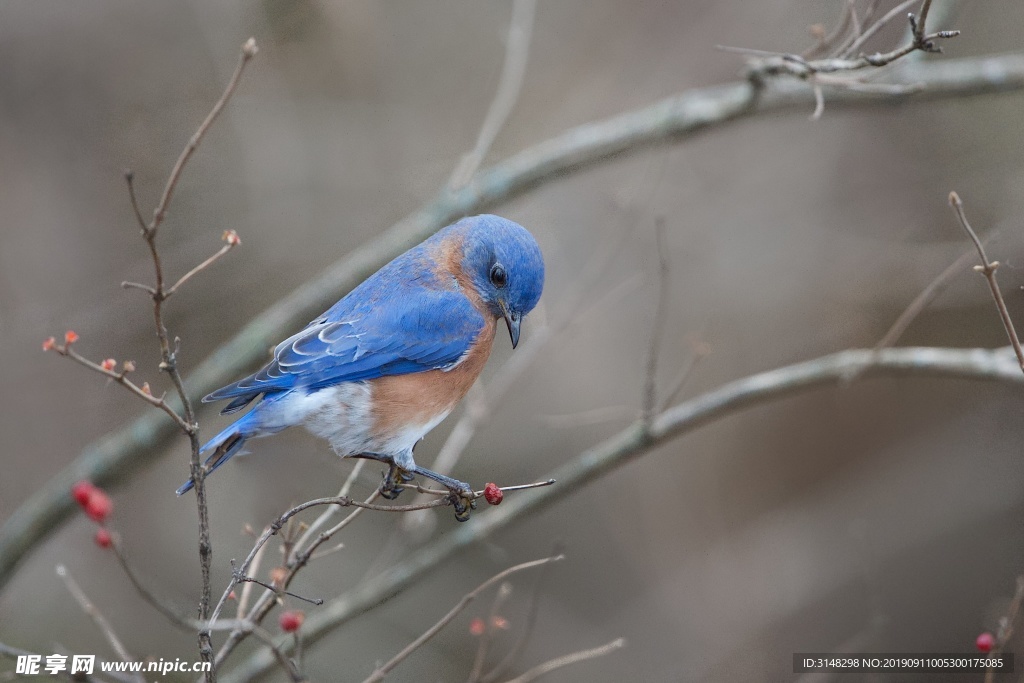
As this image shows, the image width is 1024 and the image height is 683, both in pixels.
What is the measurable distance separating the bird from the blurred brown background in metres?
3.28

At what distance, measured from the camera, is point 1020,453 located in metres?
5.90

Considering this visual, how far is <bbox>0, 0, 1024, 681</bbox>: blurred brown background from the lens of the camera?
19.8ft

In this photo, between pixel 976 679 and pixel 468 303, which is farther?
A: pixel 976 679

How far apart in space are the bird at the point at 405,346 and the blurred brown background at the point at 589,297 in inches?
129

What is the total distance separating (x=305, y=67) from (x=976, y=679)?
230 inches

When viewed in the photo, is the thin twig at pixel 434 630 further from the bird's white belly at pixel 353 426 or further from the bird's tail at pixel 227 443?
the bird's tail at pixel 227 443

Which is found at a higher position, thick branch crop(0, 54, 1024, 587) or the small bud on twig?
thick branch crop(0, 54, 1024, 587)

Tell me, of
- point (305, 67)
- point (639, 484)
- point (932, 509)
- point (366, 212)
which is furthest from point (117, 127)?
point (932, 509)

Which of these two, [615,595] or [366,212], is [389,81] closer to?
[366,212]

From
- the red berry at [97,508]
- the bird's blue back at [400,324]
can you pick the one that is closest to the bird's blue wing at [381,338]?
the bird's blue back at [400,324]

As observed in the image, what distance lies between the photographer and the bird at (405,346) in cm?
244

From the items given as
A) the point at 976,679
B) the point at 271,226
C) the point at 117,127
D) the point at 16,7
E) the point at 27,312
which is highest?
the point at 16,7

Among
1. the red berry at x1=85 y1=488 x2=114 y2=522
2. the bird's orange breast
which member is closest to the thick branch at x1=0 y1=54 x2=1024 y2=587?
the bird's orange breast

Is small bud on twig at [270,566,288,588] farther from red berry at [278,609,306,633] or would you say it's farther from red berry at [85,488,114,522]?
red berry at [85,488,114,522]
